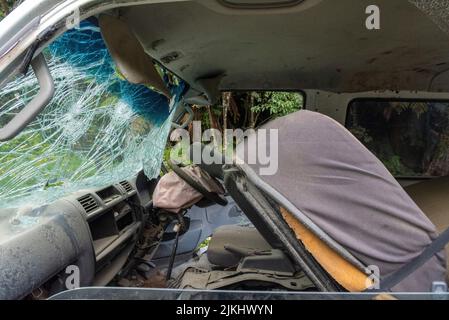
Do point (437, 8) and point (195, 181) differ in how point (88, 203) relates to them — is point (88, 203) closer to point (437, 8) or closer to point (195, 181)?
point (195, 181)

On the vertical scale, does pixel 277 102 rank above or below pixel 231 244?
above

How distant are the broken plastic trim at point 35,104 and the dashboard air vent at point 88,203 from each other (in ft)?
3.68

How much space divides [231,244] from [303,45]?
120 cm

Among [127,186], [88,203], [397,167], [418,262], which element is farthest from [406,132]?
[88,203]

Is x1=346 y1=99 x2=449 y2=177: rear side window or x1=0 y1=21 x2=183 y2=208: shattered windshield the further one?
x1=346 y1=99 x2=449 y2=177: rear side window

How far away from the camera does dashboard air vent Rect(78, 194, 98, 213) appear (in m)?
2.29

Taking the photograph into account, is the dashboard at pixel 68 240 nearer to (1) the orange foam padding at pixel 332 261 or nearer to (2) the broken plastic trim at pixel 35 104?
(2) the broken plastic trim at pixel 35 104

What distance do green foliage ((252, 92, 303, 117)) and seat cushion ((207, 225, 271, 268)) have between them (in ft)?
3.79

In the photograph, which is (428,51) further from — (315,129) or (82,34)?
(82,34)

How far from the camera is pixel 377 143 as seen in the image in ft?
10.4

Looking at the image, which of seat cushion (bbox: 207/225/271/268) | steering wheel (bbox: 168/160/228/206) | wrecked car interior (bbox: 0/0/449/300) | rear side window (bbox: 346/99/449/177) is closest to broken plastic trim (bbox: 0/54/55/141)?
wrecked car interior (bbox: 0/0/449/300)

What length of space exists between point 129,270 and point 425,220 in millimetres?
1879

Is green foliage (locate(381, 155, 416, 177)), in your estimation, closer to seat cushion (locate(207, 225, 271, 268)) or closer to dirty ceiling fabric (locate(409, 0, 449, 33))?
seat cushion (locate(207, 225, 271, 268))

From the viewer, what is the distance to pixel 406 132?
10.2ft
